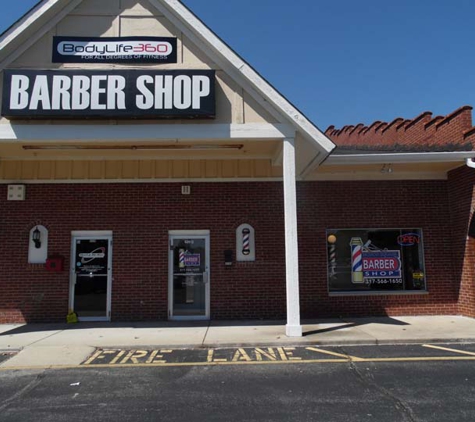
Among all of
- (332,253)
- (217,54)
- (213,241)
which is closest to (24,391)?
(213,241)

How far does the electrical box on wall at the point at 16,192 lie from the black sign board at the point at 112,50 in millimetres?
3669

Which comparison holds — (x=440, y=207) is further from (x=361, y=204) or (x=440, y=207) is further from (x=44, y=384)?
(x=44, y=384)

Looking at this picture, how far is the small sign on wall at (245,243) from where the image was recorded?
11148 mm

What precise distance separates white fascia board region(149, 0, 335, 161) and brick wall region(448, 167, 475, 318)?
160 inches

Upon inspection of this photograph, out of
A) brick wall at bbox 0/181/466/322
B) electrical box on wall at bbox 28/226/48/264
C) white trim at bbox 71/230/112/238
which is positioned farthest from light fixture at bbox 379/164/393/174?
electrical box on wall at bbox 28/226/48/264

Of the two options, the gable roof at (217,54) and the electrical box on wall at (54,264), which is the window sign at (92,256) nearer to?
the electrical box on wall at (54,264)

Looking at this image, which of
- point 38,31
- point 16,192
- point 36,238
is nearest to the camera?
point 38,31

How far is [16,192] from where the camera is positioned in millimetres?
11094

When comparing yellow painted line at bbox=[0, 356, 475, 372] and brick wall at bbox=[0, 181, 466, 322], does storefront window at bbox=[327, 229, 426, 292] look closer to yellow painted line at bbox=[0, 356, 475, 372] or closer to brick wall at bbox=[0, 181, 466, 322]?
brick wall at bbox=[0, 181, 466, 322]

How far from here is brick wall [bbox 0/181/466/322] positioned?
10992 mm

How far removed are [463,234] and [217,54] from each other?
23.6ft

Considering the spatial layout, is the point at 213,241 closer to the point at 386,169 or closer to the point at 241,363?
the point at 241,363

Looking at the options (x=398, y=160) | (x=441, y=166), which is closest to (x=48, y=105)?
(x=398, y=160)

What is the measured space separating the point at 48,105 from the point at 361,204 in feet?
25.0
